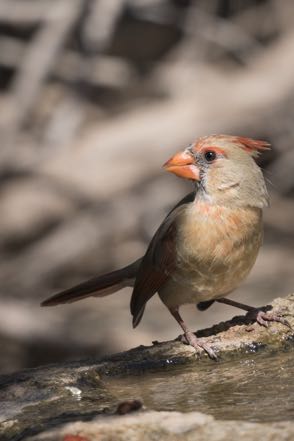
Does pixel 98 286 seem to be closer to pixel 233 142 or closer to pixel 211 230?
pixel 211 230

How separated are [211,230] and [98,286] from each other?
0.83 metres

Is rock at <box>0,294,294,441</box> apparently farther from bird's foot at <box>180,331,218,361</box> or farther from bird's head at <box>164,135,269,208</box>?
bird's head at <box>164,135,269,208</box>

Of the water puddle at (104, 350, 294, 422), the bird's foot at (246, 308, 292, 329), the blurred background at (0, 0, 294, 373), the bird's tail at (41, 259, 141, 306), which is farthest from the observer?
the blurred background at (0, 0, 294, 373)

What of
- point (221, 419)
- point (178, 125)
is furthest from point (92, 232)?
point (221, 419)

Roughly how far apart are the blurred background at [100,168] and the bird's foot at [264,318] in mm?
3808

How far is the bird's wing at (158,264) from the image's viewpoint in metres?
4.80

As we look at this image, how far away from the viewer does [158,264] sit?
15.9 feet

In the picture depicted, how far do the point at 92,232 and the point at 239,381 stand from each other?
201 inches

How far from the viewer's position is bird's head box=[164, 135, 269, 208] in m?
4.75

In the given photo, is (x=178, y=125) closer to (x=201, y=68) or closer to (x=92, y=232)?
(x=92, y=232)

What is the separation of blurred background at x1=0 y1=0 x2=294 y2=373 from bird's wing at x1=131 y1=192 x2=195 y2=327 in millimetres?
3488

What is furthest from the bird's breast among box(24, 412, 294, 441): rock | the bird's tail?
box(24, 412, 294, 441): rock

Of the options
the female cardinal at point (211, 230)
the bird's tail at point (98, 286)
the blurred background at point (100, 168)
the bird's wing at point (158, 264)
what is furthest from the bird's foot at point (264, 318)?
the blurred background at point (100, 168)

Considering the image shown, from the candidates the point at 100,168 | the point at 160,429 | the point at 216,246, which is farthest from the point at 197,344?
the point at 100,168
